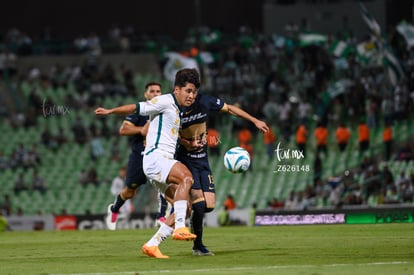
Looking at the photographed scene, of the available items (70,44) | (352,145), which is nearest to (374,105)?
(352,145)

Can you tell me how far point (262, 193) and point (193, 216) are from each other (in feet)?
61.6

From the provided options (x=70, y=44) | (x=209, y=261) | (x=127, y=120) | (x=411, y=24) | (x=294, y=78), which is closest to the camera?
(x=209, y=261)

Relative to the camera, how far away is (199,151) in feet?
47.9

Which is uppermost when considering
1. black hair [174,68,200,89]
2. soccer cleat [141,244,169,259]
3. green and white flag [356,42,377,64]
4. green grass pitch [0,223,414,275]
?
green and white flag [356,42,377,64]

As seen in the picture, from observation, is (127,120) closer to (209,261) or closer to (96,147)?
(209,261)

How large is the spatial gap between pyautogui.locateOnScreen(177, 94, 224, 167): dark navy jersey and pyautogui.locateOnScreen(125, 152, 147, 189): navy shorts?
4.94m

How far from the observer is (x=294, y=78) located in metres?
37.9

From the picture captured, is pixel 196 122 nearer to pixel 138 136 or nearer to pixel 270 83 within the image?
pixel 138 136

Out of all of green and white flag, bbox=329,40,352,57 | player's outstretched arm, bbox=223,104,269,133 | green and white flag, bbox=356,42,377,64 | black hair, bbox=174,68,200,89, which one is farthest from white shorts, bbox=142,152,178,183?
green and white flag, bbox=329,40,352,57

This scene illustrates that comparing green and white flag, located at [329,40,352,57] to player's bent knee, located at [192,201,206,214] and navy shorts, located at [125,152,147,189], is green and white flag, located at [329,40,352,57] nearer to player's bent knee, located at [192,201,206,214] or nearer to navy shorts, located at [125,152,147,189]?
navy shorts, located at [125,152,147,189]

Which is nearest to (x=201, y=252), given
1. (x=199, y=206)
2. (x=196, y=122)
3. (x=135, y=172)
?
(x=199, y=206)

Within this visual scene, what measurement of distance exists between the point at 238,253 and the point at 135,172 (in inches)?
213

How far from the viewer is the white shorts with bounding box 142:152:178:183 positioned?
1355 cm

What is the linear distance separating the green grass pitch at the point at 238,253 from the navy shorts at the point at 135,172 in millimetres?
1043
